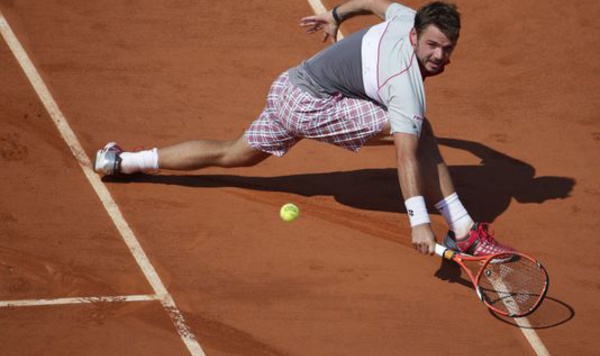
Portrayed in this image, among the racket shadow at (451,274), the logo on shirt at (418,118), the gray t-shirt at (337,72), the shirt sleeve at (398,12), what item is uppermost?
the shirt sleeve at (398,12)

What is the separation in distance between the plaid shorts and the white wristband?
67cm

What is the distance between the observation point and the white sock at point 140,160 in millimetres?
8109

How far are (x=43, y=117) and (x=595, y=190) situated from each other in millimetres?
4456

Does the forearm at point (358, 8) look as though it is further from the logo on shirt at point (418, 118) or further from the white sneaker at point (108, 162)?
the white sneaker at point (108, 162)

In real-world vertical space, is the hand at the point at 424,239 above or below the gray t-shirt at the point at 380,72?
below

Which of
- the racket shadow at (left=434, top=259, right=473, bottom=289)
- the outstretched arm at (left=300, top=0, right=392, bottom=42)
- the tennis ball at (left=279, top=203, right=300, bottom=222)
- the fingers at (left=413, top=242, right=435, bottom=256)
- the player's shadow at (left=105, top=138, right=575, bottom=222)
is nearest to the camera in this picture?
the fingers at (left=413, top=242, right=435, bottom=256)

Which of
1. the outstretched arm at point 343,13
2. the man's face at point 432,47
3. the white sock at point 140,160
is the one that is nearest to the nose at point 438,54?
the man's face at point 432,47

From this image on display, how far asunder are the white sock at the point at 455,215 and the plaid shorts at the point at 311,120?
678 millimetres

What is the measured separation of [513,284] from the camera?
24.1 ft

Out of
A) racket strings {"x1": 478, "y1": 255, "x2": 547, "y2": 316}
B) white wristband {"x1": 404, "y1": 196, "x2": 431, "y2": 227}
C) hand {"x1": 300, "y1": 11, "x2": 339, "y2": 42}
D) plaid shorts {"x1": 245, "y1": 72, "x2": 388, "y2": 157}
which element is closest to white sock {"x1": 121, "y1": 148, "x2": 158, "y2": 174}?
plaid shorts {"x1": 245, "y1": 72, "x2": 388, "y2": 157}

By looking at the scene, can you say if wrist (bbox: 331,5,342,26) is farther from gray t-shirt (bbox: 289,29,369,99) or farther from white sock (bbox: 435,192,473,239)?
white sock (bbox: 435,192,473,239)

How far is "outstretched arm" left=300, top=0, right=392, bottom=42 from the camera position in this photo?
7727 mm

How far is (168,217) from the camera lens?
7.96 metres

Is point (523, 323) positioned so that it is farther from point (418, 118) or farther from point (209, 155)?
point (209, 155)
